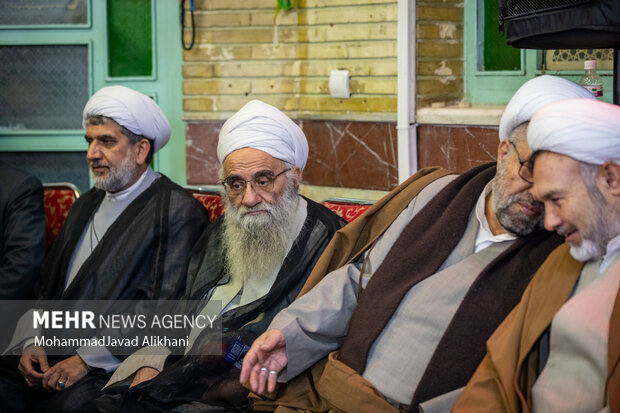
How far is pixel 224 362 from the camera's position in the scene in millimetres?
2896

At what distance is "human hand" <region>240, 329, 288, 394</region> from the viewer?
8.14ft

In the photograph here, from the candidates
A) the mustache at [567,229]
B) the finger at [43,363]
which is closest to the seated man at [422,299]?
the mustache at [567,229]

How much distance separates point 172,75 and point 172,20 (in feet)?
1.13

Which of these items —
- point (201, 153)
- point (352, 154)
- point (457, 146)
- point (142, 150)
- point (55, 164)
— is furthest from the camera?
point (55, 164)

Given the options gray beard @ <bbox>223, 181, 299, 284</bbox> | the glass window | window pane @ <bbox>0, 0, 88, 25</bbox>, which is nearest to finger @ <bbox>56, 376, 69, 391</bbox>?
gray beard @ <bbox>223, 181, 299, 284</bbox>

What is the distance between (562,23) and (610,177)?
2.49ft

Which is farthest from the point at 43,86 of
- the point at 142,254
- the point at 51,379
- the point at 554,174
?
the point at 554,174

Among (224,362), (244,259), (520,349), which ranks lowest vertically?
(224,362)

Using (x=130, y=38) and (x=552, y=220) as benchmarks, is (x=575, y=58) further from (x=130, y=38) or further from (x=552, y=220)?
(x=130, y=38)

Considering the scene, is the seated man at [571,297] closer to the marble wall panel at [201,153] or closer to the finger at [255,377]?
the finger at [255,377]

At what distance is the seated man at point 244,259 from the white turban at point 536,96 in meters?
0.91

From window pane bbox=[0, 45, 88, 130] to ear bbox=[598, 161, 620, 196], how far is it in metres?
4.05

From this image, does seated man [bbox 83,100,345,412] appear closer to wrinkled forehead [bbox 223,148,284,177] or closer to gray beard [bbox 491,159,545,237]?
wrinkled forehead [bbox 223,148,284,177]

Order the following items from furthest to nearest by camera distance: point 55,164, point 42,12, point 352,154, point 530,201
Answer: point 55,164 < point 42,12 < point 352,154 < point 530,201
